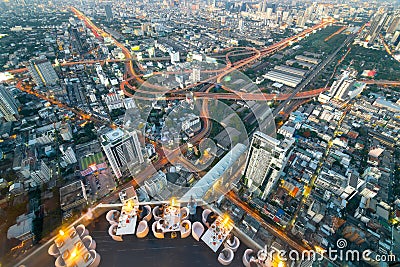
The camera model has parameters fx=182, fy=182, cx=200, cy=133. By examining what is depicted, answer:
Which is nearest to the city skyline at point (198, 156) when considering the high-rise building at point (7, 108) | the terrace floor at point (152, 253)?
the terrace floor at point (152, 253)

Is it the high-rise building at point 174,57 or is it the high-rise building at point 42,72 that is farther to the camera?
the high-rise building at point 174,57

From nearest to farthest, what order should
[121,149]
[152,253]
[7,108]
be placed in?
[152,253] → [121,149] → [7,108]

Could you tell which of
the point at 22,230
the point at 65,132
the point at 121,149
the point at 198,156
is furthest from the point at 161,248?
the point at 65,132

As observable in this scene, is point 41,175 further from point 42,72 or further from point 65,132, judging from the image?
point 42,72

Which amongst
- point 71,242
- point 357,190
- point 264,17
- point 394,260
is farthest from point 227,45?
point 71,242

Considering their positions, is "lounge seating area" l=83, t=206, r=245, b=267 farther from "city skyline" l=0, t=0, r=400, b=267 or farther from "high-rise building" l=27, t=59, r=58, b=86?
"high-rise building" l=27, t=59, r=58, b=86

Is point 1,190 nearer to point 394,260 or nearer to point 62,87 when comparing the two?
point 62,87

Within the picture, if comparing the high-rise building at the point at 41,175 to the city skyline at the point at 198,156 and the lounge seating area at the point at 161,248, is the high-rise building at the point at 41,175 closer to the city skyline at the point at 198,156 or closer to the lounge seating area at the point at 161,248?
the city skyline at the point at 198,156
